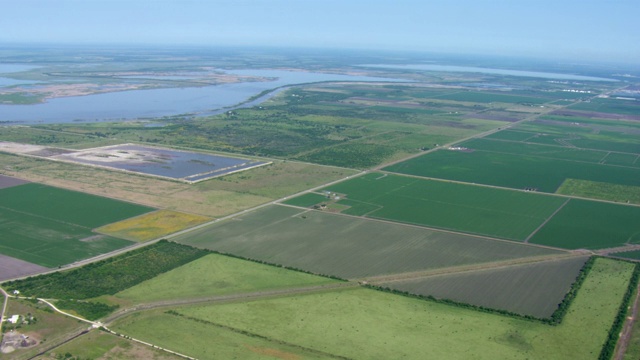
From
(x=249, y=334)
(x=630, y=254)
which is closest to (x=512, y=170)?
(x=630, y=254)

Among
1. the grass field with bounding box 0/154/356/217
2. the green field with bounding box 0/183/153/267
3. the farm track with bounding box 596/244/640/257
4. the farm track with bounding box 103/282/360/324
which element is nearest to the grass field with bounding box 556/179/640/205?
the farm track with bounding box 596/244/640/257

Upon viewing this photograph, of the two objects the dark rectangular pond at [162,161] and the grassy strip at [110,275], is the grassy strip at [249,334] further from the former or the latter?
the dark rectangular pond at [162,161]

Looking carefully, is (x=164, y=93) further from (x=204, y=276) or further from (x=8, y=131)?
(x=204, y=276)

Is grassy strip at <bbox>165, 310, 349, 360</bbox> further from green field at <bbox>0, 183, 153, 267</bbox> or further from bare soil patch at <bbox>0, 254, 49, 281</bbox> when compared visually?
green field at <bbox>0, 183, 153, 267</bbox>

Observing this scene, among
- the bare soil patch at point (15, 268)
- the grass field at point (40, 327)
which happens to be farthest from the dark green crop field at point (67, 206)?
the grass field at point (40, 327)

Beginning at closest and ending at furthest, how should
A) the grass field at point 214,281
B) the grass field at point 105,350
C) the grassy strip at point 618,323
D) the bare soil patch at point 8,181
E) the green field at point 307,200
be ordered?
1. the grass field at point 105,350
2. the grassy strip at point 618,323
3. the grass field at point 214,281
4. the green field at point 307,200
5. the bare soil patch at point 8,181

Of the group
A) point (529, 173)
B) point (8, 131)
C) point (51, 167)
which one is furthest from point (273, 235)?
point (8, 131)
